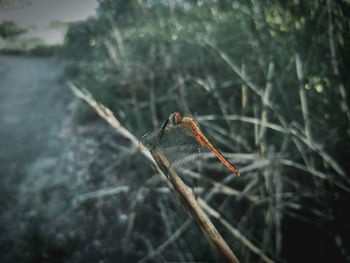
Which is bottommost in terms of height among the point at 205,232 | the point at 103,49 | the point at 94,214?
the point at 94,214

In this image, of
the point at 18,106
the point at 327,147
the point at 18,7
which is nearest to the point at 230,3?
the point at 327,147

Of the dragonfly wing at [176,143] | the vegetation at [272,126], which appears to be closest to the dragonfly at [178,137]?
the dragonfly wing at [176,143]

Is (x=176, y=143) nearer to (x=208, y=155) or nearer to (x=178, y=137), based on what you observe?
(x=178, y=137)

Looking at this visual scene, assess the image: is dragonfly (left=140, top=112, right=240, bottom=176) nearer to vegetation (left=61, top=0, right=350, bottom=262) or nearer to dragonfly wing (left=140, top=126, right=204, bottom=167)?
dragonfly wing (left=140, top=126, right=204, bottom=167)

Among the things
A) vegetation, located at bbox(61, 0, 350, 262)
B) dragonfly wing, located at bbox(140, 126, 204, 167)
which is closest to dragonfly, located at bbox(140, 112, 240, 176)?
dragonfly wing, located at bbox(140, 126, 204, 167)

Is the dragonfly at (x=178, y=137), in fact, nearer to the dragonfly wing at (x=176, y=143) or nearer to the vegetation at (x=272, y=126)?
the dragonfly wing at (x=176, y=143)

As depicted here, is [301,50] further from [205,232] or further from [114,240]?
[114,240]

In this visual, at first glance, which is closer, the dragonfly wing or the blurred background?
the dragonfly wing
